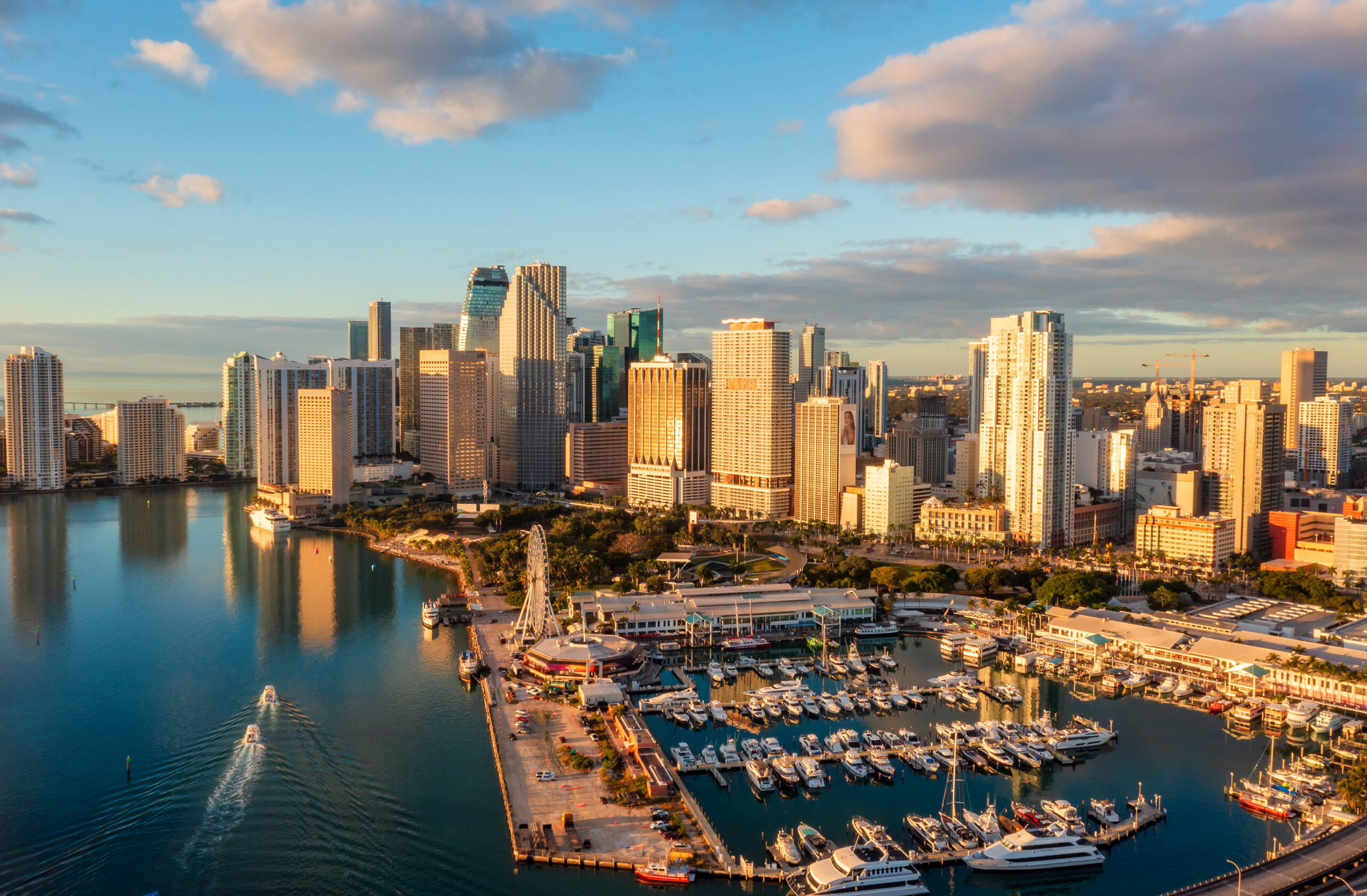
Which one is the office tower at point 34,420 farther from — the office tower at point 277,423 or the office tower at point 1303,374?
the office tower at point 1303,374

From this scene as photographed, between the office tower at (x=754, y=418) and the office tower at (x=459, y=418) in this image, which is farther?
the office tower at (x=459, y=418)

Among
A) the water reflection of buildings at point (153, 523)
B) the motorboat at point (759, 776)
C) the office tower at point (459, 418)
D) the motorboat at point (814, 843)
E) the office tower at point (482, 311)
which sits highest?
the office tower at point (482, 311)

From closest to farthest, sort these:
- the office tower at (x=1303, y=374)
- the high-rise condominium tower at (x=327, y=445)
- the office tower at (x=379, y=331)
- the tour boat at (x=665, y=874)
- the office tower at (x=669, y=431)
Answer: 1. the tour boat at (x=665, y=874)
2. the office tower at (x=669, y=431)
3. the high-rise condominium tower at (x=327, y=445)
4. the office tower at (x=1303, y=374)
5. the office tower at (x=379, y=331)

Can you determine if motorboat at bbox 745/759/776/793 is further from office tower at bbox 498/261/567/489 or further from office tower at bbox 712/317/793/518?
office tower at bbox 498/261/567/489

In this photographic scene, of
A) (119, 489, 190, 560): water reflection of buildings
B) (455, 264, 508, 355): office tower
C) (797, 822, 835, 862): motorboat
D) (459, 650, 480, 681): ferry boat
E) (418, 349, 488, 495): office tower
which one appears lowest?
(797, 822, 835, 862): motorboat

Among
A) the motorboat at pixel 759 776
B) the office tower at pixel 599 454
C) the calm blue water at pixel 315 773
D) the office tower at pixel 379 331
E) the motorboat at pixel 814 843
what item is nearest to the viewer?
the calm blue water at pixel 315 773

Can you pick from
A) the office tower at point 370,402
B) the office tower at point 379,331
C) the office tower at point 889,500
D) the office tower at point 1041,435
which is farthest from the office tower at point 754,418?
the office tower at point 379,331

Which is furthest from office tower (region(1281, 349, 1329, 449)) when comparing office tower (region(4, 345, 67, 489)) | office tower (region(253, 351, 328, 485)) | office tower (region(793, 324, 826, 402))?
office tower (region(4, 345, 67, 489))
